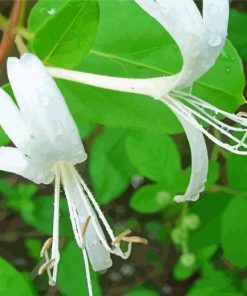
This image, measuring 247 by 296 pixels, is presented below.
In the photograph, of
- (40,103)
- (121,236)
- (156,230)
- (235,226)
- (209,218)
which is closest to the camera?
(40,103)

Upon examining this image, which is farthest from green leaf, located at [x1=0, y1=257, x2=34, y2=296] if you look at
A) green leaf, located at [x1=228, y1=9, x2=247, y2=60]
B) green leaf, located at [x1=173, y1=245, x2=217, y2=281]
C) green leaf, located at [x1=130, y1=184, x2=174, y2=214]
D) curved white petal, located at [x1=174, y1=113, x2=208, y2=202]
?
green leaf, located at [x1=228, y1=9, x2=247, y2=60]

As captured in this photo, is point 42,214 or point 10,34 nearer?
point 10,34

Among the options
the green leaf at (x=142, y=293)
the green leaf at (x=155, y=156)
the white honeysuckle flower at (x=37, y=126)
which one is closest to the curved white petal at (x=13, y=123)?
the white honeysuckle flower at (x=37, y=126)

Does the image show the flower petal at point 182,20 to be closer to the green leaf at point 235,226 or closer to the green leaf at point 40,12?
the green leaf at point 40,12

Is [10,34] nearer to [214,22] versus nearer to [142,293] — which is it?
[214,22]

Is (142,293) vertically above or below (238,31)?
below

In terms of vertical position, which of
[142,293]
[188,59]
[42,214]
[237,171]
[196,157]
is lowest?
[142,293]

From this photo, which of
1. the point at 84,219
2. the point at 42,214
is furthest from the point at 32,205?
the point at 84,219
